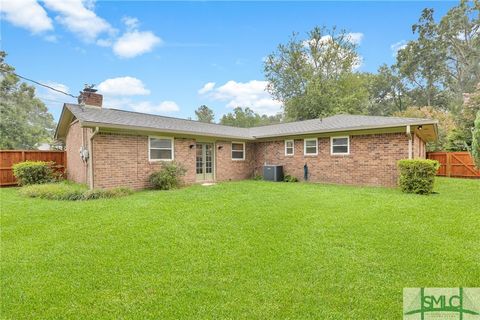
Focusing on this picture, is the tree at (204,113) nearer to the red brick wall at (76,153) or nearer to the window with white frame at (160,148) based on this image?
the red brick wall at (76,153)

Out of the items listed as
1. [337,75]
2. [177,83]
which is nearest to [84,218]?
[177,83]

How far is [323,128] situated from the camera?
1180cm

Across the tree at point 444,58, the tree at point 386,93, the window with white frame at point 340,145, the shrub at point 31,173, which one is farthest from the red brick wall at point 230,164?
the tree at point 444,58

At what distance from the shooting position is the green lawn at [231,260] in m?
2.57

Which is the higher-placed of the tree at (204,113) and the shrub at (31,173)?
the tree at (204,113)

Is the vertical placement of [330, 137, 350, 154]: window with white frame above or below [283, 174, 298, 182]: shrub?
above

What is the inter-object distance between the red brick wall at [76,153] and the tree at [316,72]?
2062cm

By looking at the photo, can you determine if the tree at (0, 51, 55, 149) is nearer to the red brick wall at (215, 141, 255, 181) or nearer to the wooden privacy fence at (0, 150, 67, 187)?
the wooden privacy fence at (0, 150, 67, 187)

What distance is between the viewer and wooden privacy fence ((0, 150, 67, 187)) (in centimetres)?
1133

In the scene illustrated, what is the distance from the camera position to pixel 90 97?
448 inches

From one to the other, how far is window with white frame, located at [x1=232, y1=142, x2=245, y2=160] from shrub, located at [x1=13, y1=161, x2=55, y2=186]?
335 inches

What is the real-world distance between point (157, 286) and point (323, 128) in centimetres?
1044

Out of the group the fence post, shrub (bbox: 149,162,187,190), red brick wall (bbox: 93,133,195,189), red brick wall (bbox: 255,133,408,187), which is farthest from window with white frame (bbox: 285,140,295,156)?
the fence post

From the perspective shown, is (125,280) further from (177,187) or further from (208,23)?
(208,23)
